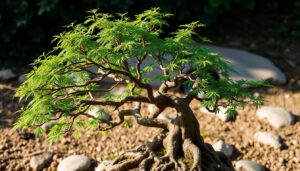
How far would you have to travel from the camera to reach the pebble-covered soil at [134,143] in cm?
415

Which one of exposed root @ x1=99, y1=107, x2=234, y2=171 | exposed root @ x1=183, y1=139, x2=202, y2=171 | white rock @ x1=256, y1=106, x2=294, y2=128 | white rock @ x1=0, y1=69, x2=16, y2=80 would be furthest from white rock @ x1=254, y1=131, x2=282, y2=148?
white rock @ x1=0, y1=69, x2=16, y2=80

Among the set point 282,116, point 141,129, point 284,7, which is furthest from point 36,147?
point 284,7

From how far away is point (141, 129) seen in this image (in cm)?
458

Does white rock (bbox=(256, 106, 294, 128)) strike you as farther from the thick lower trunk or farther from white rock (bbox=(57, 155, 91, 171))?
white rock (bbox=(57, 155, 91, 171))

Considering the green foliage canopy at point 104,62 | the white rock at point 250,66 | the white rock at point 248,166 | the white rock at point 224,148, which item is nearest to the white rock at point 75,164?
the green foliage canopy at point 104,62

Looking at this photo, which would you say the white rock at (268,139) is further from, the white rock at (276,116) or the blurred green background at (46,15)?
the blurred green background at (46,15)

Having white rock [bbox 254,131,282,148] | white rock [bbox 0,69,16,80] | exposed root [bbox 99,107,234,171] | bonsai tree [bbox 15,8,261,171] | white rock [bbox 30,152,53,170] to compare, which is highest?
bonsai tree [bbox 15,8,261,171]

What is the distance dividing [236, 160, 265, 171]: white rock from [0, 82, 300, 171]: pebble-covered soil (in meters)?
0.12

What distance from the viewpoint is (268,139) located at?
4.38m

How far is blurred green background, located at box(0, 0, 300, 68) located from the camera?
552cm

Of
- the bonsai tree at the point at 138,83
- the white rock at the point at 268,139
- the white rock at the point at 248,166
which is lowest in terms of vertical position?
the white rock at the point at 268,139

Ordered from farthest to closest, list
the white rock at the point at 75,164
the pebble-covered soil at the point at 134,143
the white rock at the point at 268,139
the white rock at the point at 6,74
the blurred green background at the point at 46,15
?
1. the blurred green background at the point at 46,15
2. the white rock at the point at 6,74
3. the white rock at the point at 268,139
4. the pebble-covered soil at the point at 134,143
5. the white rock at the point at 75,164

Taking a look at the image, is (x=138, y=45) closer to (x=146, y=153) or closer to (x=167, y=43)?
(x=167, y=43)

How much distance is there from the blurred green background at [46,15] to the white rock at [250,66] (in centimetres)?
55
